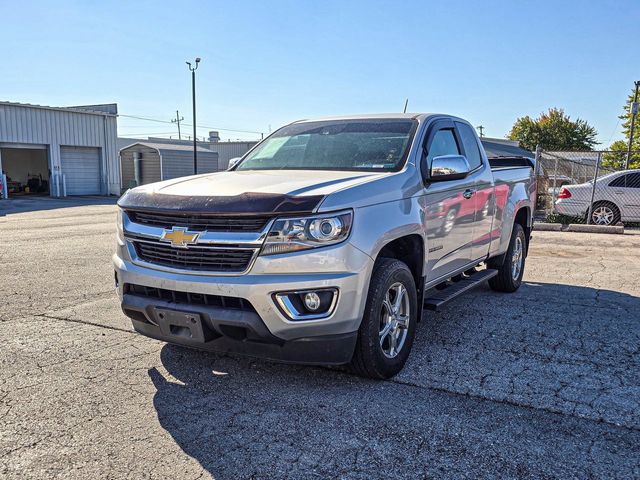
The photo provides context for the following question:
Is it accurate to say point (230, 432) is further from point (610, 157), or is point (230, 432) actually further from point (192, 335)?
point (610, 157)

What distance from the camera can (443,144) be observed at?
504 centimetres

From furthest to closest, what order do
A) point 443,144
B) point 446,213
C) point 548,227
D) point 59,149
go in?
point 59,149 < point 548,227 < point 443,144 < point 446,213

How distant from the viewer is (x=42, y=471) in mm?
2648

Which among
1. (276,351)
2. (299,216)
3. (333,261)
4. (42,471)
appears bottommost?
(42,471)

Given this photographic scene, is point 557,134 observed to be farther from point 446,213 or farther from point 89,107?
point 446,213

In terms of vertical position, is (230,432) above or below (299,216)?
below

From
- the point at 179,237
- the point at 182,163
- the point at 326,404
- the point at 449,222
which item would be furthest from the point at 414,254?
the point at 182,163

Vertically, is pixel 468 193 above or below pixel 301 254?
above

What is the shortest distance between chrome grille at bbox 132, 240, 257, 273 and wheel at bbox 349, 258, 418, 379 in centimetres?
86

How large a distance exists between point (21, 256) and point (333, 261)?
24.5 feet

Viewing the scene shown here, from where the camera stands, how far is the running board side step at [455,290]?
14.7 feet

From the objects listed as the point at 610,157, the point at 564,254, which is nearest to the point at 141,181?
the point at 564,254

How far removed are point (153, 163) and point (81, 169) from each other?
5980mm

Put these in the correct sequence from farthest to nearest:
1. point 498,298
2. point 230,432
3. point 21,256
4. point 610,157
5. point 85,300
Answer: point 610,157
point 21,256
point 498,298
point 85,300
point 230,432
